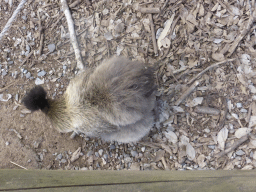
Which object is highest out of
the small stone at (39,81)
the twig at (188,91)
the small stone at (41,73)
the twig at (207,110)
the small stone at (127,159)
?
the small stone at (41,73)

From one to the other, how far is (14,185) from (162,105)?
6.71ft

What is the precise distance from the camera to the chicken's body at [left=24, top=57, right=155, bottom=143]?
2178mm

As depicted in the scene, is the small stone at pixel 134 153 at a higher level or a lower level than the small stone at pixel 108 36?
lower

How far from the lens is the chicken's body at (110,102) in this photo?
2.18 m

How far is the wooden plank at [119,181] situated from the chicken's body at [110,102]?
922 millimetres

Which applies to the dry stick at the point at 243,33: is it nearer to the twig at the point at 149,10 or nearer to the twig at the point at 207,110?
the twig at the point at 207,110

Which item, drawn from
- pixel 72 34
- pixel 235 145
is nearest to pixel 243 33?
pixel 235 145

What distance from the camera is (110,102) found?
86.1 inches

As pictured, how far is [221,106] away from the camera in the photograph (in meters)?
2.66

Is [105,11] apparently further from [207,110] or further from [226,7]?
[207,110]

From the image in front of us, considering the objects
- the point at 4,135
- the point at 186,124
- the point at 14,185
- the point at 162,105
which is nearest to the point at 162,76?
the point at 162,105

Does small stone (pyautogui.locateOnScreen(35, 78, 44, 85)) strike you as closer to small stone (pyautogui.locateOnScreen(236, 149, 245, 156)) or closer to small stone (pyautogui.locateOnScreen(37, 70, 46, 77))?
small stone (pyautogui.locateOnScreen(37, 70, 46, 77))

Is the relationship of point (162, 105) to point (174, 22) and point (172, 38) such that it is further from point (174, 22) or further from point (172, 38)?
point (174, 22)

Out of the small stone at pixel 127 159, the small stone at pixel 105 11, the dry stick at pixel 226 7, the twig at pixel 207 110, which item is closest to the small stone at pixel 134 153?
the small stone at pixel 127 159
